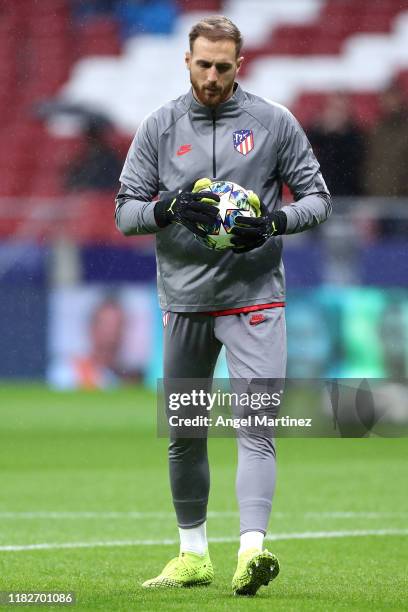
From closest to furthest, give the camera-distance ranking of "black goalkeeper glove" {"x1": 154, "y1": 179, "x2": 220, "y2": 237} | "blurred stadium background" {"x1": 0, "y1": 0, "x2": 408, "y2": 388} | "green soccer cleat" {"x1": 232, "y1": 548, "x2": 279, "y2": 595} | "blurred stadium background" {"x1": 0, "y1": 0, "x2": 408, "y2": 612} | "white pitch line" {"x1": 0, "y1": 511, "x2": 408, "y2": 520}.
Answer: "green soccer cleat" {"x1": 232, "y1": 548, "x2": 279, "y2": 595} → "black goalkeeper glove" {"x1": 154, "y1": 179, "x2": 220, "y2": 237} → "blurred stadium background" {"x1": 0, "y1": 0, "x2": 408, "y2": 612} → "white pitch line" {"x1": 0, "y1": 511, "x2": 408, "y2": 520} → "blurred stadium background" {"x1": 0, "y1": 0, "x2": 408, "y2": 388}

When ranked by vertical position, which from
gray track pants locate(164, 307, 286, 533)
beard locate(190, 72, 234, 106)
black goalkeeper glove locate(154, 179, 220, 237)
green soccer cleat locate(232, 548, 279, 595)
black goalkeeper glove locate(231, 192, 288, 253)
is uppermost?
beard locate(190, 72, 234, 106)

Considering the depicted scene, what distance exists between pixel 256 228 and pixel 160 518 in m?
2.78

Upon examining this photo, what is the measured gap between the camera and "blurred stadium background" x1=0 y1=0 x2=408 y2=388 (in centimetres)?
1314

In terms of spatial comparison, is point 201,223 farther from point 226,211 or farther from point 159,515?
point 159,515

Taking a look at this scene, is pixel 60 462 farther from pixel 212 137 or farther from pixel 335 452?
pixel 212 137

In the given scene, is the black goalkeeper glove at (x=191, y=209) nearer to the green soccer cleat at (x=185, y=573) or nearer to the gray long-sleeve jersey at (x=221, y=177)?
the gray long-sleeve jersey at (x=221, y=177)

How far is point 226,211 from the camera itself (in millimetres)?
4641

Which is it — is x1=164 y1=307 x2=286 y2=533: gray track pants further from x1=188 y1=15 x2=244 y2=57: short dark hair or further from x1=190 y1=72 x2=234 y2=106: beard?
x1=188 y1=15 x2=244 y2=57: short dark hair

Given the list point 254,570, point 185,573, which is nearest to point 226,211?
point 254,570

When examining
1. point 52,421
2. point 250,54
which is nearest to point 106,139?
point 250,54

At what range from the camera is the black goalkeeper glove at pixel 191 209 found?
4.62 meters

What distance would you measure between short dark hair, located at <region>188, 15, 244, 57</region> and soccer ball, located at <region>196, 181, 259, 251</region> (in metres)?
0.48

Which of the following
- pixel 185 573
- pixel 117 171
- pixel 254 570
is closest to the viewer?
pixel 254 570

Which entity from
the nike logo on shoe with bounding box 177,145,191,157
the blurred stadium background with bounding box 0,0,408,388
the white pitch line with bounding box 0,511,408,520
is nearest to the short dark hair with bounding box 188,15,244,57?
the nike logo on shoe with bounding box 177,145,191,157
